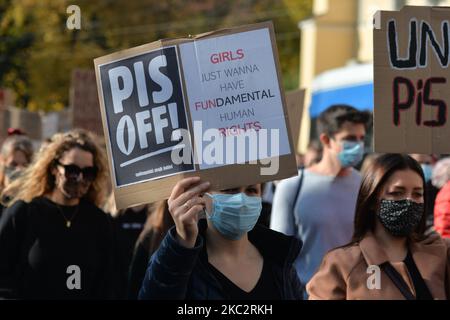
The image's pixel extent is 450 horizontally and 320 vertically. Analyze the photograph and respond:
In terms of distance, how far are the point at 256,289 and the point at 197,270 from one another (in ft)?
0.80

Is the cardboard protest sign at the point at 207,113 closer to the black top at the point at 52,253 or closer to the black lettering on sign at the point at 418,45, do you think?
the black lettering on sign at the point at 418,45


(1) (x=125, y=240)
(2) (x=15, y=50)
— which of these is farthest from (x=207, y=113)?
(2) (x=15, y=50)

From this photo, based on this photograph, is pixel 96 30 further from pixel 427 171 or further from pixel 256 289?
pixel 256 289

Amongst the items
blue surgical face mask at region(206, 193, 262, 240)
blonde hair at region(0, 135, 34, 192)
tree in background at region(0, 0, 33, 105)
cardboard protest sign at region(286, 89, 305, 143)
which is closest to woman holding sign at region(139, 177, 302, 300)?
blue surgical face mask at region(206, 193, 262, 240)

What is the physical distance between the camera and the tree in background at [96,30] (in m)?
30.9

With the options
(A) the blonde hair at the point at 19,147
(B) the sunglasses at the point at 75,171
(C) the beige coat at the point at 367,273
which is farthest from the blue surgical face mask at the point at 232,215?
(A) the blonde hair at the point at 19,147

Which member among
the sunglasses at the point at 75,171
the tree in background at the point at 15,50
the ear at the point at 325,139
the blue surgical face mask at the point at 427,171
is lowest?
the blue surgical face mask at the point at 427,171

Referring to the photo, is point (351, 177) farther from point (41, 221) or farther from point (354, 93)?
point (354, 93)

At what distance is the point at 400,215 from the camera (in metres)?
4.84

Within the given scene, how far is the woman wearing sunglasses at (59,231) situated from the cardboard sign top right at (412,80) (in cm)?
214

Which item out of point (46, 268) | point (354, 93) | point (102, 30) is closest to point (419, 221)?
point (46, 268)

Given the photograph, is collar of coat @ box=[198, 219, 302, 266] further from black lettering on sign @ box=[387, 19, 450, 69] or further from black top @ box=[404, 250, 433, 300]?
black lettering on sign @ box=[387, 19, 450, 69]
